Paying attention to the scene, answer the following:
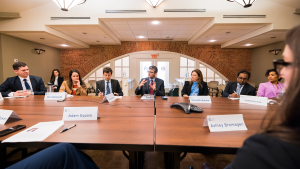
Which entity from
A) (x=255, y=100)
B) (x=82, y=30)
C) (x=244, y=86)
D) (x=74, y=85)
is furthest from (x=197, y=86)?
(x=82, y=30)

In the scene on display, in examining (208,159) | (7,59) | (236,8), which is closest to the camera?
(208,159)

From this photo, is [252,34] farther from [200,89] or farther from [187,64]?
[200,89]

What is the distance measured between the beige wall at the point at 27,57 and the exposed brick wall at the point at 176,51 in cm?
77

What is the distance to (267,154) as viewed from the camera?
1.13ft

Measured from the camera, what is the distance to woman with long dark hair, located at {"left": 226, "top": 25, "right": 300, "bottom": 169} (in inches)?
13.0

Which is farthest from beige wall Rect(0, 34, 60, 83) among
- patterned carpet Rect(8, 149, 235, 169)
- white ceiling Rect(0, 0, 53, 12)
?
patterned carpet Rect(8, 149, 235, 169)

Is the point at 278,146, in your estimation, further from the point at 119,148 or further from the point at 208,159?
the point at 208,159

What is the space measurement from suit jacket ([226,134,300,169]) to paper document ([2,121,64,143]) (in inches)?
37.6

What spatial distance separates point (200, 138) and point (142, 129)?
0.37 m

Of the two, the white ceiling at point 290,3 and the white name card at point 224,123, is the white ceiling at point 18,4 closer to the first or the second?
the white name card at point 224,123

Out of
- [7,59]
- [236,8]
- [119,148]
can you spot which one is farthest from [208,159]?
[7,59]

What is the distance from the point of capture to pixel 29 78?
281cm

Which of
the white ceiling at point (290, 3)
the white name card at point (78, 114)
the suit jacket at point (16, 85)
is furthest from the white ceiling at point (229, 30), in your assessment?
the suit jacket at point (16, 85)

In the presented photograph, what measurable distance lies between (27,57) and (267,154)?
7.19 metres
